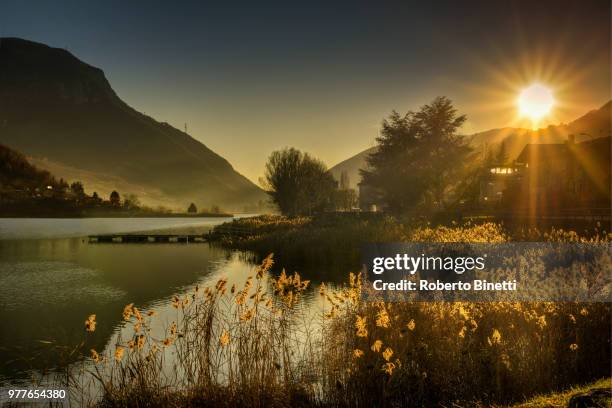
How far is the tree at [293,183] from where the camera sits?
76.9 m

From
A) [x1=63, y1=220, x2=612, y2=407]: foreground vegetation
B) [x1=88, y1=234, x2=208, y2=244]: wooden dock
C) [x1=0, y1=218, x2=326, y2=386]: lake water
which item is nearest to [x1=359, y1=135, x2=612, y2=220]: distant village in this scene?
[x1=0, y1=218, x2=326, y2=386]: lake water

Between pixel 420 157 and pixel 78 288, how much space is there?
41.5m

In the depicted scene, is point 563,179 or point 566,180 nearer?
point 566,180

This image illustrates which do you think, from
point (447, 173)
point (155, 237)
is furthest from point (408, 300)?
point (155, 237)

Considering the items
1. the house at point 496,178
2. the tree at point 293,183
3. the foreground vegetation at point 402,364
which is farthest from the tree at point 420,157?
the foreground vegetation at point 402,364

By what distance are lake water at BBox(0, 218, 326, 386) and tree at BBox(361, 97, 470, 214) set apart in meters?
21.7

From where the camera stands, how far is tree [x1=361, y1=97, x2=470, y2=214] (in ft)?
183

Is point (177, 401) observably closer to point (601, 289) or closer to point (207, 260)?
point (601, 289)

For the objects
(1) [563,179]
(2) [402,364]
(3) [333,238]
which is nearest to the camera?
(2) [402,364]

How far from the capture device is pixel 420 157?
188ft

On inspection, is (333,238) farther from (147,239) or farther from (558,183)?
(147,239)

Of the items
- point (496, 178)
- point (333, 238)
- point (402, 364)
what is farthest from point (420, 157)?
point (402, 364)

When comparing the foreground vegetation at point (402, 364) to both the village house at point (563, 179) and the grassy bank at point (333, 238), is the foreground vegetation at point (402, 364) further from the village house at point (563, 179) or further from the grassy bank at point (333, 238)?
the village house at point (563, 179)

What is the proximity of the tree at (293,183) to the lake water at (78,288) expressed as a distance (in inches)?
1080
